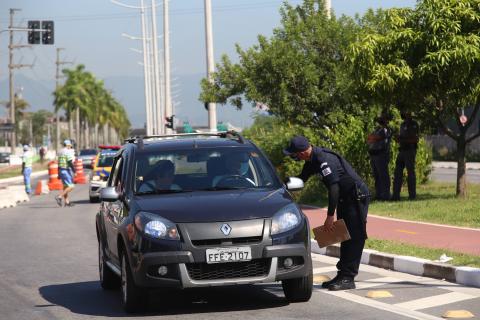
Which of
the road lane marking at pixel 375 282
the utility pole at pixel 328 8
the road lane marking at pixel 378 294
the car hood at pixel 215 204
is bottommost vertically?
the road lane marking at pixel 375 282

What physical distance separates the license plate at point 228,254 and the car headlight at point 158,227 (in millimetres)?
329

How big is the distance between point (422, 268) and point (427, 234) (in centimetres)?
346

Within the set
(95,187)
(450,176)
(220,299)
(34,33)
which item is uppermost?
(34,33)

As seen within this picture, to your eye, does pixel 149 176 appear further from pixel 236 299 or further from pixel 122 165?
pixel 236 299

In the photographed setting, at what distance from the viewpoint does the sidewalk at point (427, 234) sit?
Answer: 14.0m

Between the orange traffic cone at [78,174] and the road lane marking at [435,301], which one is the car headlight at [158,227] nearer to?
the road lane marking at [435,301]

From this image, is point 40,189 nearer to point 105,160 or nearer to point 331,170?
point 105,160

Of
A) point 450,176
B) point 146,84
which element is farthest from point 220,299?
point 146,84

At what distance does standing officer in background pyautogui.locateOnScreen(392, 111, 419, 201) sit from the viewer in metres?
21.2

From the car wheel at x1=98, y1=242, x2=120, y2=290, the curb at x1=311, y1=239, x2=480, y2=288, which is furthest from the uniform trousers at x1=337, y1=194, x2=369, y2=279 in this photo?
the car wheel at x1=98, y1=242, x2=120, y2=290

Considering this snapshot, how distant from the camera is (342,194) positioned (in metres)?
11.0

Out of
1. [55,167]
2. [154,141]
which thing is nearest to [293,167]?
[154,141]

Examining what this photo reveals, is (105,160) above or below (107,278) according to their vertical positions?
above

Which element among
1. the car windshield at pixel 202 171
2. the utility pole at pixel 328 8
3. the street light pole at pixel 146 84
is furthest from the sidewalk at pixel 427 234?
the street light pole at pixel 146 84
